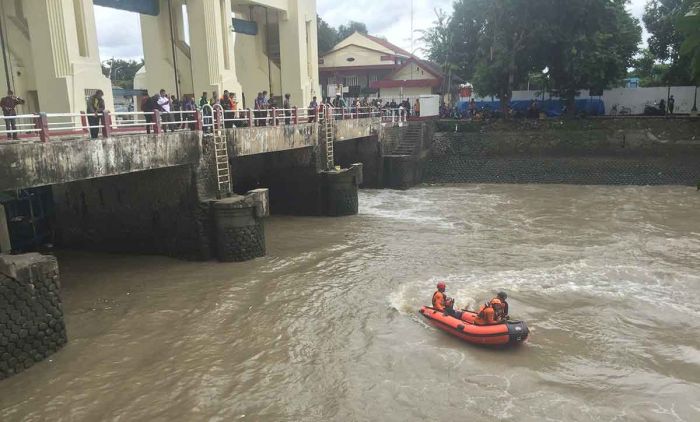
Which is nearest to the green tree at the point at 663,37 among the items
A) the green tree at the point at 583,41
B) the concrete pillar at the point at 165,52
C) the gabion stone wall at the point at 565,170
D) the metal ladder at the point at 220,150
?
the green tree at the point at 583,41

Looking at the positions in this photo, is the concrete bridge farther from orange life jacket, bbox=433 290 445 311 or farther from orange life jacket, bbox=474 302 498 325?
orange life jacket, bbox=474 302 498 325

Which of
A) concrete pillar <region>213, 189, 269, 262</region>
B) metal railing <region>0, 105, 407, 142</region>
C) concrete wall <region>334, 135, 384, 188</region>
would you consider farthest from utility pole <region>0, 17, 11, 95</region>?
concrete wall <region>334, 135, 384, 188</region>

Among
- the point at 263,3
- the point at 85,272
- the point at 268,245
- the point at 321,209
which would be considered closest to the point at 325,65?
the point at 263,3

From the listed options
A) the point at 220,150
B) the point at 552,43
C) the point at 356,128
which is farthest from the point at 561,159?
the point at 220,150

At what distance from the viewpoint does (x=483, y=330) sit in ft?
33.7

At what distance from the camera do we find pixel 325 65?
47.5 meters

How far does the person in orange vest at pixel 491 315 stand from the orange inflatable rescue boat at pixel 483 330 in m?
0.14

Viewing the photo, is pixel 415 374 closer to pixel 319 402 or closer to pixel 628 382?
pixel 319 402

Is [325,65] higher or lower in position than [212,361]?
higher

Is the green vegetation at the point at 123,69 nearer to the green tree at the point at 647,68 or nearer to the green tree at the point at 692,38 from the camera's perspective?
the green tree at the point at 647,68

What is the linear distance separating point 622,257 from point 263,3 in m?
20.6

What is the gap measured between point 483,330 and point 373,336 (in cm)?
210

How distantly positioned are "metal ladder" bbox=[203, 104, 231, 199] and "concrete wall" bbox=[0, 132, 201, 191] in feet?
2.08

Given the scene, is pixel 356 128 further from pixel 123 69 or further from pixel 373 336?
pixel 123 69
